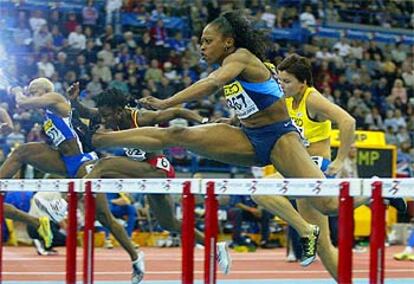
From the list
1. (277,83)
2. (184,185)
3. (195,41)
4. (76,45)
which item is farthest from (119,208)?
(184,185)

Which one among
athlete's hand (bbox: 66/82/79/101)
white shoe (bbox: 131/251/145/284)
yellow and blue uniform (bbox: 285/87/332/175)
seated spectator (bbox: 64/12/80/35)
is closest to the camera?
yellow and blue uniform (bbox: 285/87/332/175)

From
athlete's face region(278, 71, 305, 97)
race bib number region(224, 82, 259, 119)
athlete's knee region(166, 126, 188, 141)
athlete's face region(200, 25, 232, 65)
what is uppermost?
athlete's face region(200, 25, 232, 65)

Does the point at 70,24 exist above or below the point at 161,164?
below

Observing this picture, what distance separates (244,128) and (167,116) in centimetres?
176

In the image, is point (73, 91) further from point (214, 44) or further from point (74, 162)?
point (214, 44)

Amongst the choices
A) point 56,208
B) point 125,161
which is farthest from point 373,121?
point 125,161

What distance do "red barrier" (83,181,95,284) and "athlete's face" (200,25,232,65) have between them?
1274 millimetres

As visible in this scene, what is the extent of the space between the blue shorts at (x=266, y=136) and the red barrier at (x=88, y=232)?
1.21 metres

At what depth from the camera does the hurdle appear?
14.9 feet

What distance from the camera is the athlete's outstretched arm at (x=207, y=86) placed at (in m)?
6.29

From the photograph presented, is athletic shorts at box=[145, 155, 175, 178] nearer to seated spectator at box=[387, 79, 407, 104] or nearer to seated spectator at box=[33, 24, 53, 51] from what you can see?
seated spectator at box=[33, 24, 53, 51]

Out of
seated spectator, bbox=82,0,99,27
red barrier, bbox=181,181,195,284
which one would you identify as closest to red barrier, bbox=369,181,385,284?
red barrier, bbox=181,181,195,284

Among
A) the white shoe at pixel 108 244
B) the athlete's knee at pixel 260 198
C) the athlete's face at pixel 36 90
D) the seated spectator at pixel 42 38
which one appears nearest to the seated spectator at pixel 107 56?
the seated spectator at pixel 42 38

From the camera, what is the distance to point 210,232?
525 centimetres
